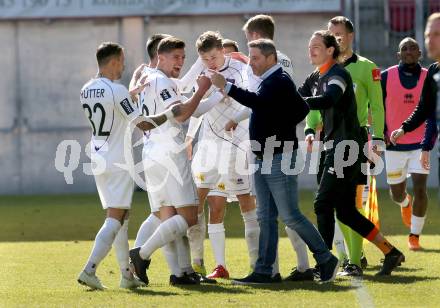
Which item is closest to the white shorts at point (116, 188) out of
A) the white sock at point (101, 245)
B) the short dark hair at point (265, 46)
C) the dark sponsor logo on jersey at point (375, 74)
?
the white sock at point (101, 245)

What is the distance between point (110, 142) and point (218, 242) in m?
1.77

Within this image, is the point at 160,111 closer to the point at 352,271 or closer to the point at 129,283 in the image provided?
the point at 129,283

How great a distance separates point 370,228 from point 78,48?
14.7m

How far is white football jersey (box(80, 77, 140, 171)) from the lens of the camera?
10172mm

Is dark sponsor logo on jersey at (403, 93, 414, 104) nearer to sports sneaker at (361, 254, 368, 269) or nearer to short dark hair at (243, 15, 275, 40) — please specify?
sports sneaker at (361, 254, 368, 269)

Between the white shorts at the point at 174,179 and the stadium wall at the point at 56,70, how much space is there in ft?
45.6

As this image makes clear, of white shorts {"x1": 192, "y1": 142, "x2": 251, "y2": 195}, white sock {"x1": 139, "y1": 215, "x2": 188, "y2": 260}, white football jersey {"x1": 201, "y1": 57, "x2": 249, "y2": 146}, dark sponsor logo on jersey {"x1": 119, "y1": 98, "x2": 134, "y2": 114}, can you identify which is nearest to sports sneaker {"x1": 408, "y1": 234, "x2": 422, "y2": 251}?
white shorts {"x1": 192, "y1": 142, "x2": 251, "y2": 195}

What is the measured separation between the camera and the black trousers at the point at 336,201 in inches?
418

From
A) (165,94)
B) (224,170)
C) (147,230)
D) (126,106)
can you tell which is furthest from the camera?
(224,170)

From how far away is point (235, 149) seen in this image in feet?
37.9

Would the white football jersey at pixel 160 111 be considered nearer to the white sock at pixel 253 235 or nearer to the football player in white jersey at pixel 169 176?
the football player in white jersey at pixel 169 176

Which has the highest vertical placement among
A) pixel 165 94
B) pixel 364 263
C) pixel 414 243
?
pixel 165 94

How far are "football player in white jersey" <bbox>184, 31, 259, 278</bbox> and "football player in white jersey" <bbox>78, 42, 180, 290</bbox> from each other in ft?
4.24

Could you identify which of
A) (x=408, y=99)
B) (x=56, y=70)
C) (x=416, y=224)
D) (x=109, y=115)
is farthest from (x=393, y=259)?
(x=56, y=70)
